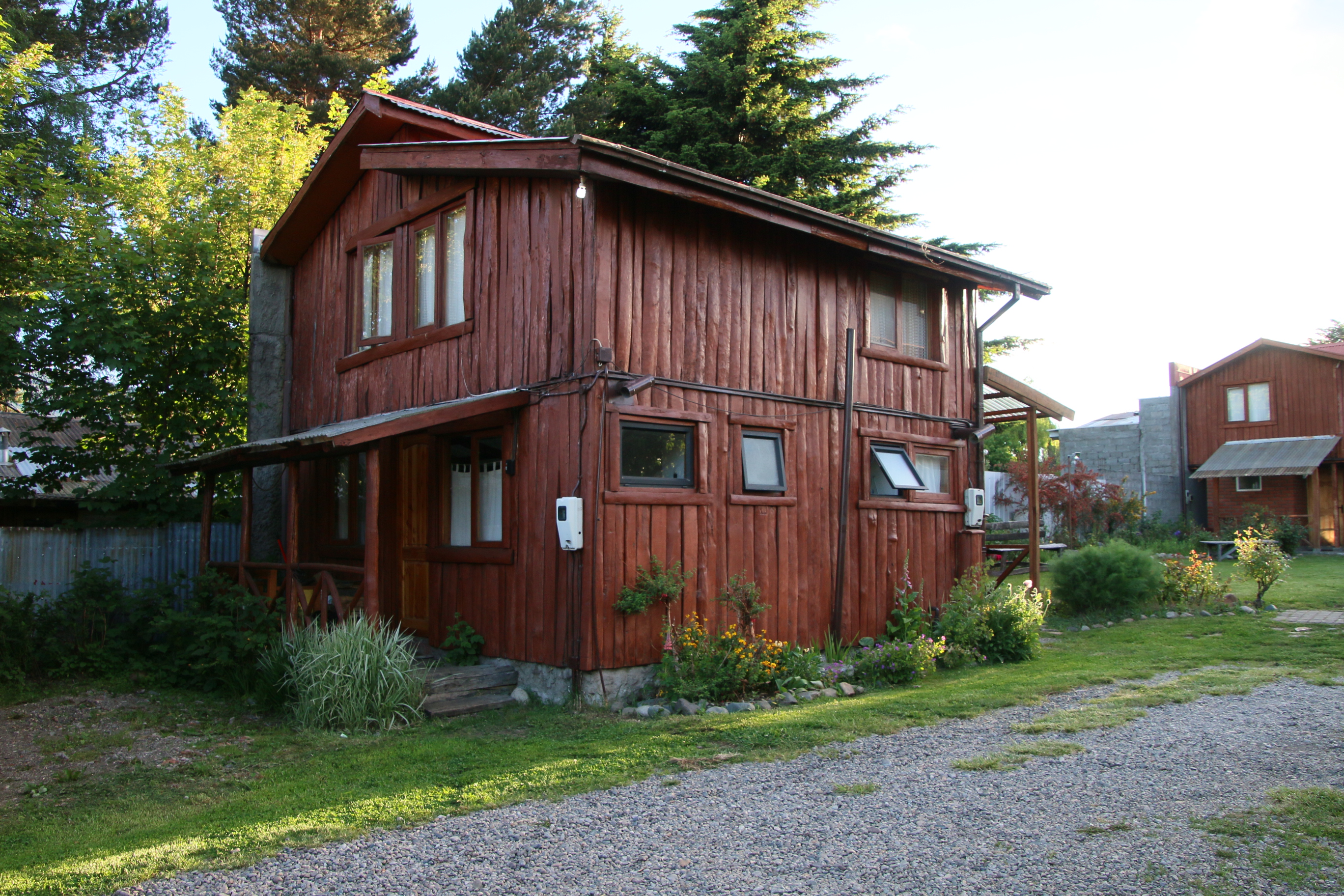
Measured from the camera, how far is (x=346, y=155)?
1152cm

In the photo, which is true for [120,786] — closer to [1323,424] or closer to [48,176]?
[48,176]

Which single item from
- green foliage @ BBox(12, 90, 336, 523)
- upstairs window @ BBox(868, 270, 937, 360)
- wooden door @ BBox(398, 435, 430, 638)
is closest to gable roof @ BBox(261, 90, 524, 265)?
green foliage @ BBox(12, 90, 336, 523)

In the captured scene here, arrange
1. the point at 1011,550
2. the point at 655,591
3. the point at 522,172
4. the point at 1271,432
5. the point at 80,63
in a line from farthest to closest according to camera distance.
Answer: the point at 1271,432 < the point at 80,63 < the point at 1011,550 < the point at 522,172 < the point at 655,591

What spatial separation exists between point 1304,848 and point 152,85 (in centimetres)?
2890

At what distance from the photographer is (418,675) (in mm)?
8094

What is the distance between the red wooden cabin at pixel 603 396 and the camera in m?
8.48

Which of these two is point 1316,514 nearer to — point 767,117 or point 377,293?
point 767,117

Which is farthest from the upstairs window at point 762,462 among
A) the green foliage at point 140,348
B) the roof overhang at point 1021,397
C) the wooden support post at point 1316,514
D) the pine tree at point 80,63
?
the wooden support post at point 1316,514

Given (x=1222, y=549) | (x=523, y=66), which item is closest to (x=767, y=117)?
(x=523, y=66)

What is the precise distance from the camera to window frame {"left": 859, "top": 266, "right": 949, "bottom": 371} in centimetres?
1124

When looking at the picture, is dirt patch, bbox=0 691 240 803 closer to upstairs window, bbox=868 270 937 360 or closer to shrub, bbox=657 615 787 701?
shrub, bbox=657 615 787 701

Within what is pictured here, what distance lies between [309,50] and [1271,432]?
29642 mm

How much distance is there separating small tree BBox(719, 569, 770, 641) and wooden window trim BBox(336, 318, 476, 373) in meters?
3.73

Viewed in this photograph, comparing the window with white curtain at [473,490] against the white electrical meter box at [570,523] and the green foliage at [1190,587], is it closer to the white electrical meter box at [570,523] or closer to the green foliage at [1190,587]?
the white electrical meter box at [570,523]
